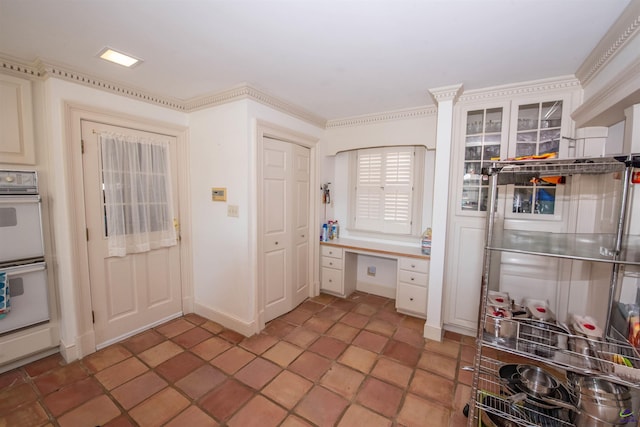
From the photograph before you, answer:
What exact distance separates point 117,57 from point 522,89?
3.26 m

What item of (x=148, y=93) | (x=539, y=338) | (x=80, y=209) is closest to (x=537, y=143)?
(x=539, y=338)

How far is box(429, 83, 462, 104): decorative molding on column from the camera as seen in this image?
7.63 feet

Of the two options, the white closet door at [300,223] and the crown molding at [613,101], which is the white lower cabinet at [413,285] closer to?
the white closet door at [300,223]

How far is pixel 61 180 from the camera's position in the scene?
209cm

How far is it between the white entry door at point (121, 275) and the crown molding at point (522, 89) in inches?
121

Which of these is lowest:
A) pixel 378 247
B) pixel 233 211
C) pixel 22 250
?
pixel 378 247

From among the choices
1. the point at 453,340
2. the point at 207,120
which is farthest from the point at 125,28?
the point at 453,340

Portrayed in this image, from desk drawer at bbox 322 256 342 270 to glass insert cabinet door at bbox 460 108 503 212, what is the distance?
1.62 meters

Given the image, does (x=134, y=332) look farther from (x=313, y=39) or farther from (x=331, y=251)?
(x=313, y=39)

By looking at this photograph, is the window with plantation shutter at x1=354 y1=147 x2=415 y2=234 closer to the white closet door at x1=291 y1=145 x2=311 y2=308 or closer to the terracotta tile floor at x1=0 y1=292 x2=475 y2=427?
the white closet door at x1=291 y1=145 x2=311 y2=308

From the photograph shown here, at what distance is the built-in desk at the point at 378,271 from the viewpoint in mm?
2957

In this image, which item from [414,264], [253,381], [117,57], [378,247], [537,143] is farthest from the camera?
[378,247]

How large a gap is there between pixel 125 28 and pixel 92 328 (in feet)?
7.91

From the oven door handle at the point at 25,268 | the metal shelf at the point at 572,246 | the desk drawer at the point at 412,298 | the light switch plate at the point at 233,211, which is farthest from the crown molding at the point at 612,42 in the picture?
the oven door handle at the point at 25,268
